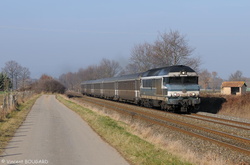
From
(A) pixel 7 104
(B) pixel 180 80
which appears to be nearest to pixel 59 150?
(A) pixel 7 104

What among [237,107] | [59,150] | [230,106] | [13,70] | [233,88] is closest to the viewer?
[59,150]

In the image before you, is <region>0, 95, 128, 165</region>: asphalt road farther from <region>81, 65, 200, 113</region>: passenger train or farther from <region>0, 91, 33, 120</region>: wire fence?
<region>81, 65, 200, 113</region>: passenger train

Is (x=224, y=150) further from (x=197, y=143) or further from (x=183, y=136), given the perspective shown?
(x=183, y=136)

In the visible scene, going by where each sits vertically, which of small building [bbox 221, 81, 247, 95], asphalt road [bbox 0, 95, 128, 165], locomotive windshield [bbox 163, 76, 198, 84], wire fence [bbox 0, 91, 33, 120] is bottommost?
asphalt road [bbox 0, 95, 128, 165]

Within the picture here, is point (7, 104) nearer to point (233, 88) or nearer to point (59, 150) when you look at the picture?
point (59, 150)

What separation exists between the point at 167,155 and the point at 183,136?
5149 millimetres

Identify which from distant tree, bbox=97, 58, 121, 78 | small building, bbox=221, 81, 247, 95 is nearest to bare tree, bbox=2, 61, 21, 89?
distant tree, bbox=97, 58, 121, 78

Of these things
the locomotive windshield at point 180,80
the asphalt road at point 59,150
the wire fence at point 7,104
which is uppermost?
the locomotive windshield at point 180,80

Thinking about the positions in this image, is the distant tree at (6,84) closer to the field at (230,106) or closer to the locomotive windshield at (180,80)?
the locomotive windshield at (180,80)

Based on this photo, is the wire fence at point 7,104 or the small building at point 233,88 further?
the small building at point 233,88

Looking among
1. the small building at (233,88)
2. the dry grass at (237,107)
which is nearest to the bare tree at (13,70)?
the small building at (233,88)

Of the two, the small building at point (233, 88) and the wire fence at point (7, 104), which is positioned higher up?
the small building at point (233, 88)

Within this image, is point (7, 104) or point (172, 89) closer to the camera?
point (7, 104)

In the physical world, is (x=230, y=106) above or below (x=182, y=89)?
below
